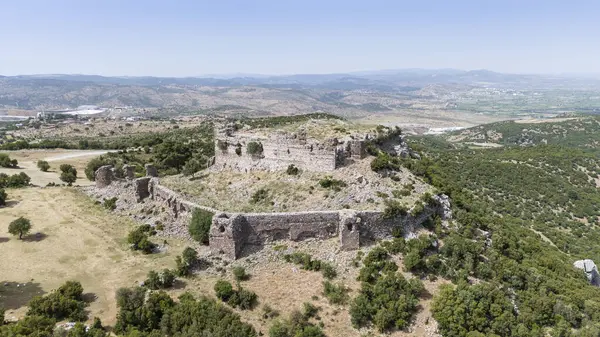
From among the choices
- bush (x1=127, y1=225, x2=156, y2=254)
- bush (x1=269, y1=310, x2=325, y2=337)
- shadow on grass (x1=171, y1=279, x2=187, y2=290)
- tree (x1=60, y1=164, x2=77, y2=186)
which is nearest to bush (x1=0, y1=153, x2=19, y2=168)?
tree (x1=60, y1=164, x2=77, y2=186)

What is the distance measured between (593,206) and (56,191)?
6832 cm

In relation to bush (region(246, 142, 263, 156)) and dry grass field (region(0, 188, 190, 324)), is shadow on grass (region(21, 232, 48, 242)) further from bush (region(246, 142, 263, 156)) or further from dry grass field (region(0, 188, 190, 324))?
bush (region(246, 142, 263, 156))

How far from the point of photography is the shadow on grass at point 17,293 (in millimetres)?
25484

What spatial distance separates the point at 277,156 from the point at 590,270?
104 feet

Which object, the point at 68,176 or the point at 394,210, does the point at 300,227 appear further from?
the point at 68,176

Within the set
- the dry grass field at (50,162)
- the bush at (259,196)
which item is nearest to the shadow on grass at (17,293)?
the bush at (259,196)

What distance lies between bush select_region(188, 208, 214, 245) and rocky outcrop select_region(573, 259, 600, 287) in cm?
3371

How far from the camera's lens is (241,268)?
1148 inches

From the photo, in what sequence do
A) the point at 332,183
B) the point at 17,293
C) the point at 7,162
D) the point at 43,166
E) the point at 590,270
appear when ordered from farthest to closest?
the point at 7,162, the point at 43,166, the point at 332,183, the point at 590,270, the point at 17,293

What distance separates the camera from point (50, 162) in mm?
67000

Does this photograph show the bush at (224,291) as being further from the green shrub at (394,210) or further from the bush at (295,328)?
the green shrub at (394,210)

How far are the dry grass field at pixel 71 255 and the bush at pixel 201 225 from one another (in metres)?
1.82

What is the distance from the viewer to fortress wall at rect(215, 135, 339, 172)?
39.9 metres

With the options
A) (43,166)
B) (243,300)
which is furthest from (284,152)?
(43,166)
